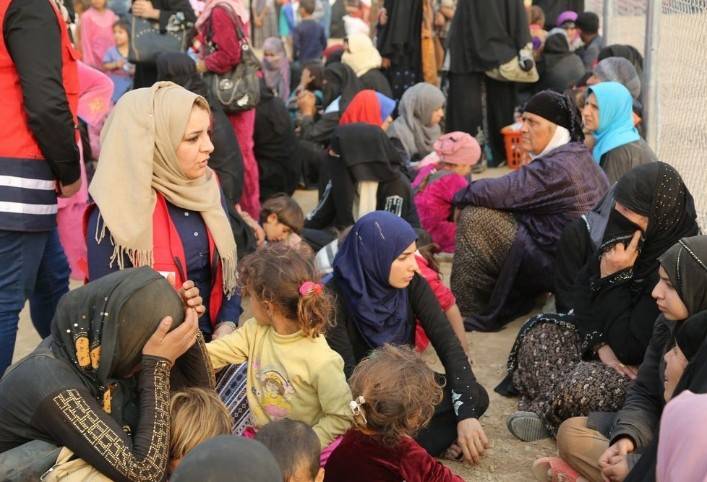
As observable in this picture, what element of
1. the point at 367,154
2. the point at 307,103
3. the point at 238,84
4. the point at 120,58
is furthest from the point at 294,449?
the point at 120,58

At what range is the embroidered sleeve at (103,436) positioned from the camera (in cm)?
241

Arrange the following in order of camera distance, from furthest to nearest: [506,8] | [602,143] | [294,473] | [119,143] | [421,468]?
1. [506,8]
2. [602,143]
3. [119,143]
4. [421,468]
5. [294,473]

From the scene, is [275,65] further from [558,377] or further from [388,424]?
[388,424]

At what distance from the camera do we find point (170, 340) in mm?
2615

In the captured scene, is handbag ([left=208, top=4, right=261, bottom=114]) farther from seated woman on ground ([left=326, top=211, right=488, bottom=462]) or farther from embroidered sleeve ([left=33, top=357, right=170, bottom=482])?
embroidered sleeve ([left=33, top=357, right=170, bottom=482])

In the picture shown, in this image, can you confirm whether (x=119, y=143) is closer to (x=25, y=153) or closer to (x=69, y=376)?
(x=25, y=153)

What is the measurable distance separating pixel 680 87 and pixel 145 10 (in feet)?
12.6

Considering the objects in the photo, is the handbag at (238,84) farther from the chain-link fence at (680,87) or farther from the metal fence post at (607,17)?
the metal fence post at (607,17)

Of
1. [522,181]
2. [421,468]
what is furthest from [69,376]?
[522,181]

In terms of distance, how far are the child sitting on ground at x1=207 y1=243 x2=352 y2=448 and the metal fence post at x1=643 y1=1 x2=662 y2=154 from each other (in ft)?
12.4

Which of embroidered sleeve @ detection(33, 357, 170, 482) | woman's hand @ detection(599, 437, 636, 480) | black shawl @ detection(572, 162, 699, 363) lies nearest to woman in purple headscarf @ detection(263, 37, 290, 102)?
black shawl @ detection(572, 162, 699, 363)

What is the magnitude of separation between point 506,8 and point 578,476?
601cm

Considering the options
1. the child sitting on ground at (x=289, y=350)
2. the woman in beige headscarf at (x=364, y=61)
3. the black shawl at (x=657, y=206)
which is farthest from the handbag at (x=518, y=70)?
the child sitting on ground at (x=289, y=350)

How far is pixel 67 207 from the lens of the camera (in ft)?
18.7
